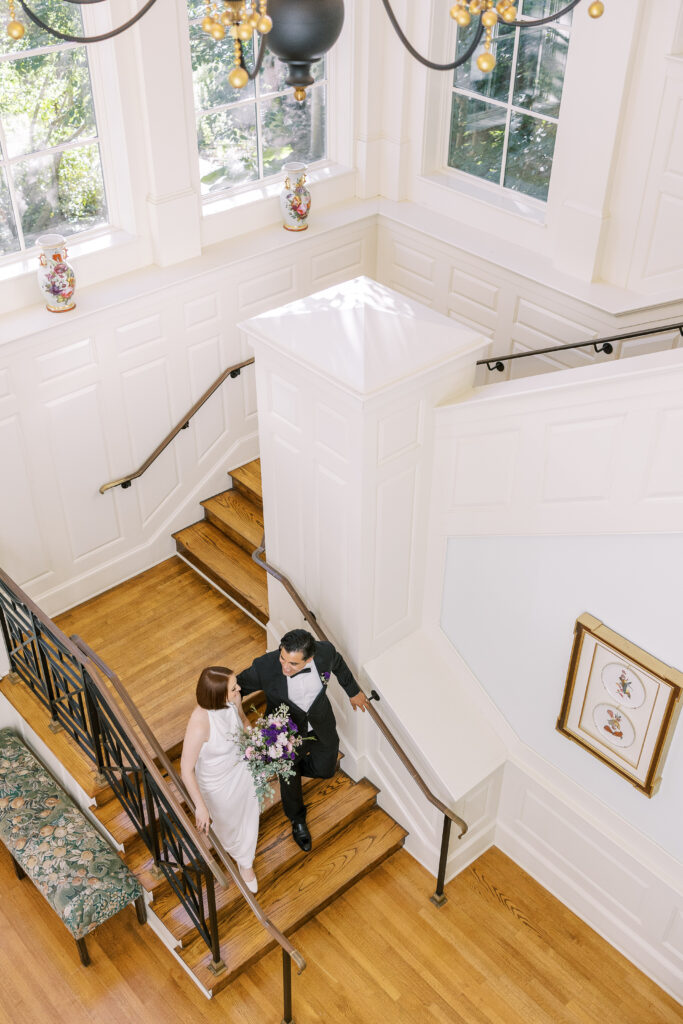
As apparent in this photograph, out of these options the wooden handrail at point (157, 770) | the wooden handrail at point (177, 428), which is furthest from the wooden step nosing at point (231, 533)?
the wooden handrail at point (157, 770)

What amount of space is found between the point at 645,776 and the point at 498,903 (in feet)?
4.26

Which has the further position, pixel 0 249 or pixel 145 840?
pixel 0 249

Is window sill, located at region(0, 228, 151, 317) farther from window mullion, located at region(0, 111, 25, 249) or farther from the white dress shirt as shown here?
the white dress shirt

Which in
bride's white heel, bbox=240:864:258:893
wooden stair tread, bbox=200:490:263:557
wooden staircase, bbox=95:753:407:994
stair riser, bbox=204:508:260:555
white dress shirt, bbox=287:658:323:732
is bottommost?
wooden staircase, bbox=95:753:407:994

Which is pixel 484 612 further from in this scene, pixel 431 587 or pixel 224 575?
pixel 224 575

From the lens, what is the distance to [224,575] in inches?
241

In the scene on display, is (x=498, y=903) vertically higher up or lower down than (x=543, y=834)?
lower down

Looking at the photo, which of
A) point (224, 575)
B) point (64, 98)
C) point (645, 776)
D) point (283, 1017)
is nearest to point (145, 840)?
point (283, 1017)

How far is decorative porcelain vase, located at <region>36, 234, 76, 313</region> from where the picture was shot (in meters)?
5.10

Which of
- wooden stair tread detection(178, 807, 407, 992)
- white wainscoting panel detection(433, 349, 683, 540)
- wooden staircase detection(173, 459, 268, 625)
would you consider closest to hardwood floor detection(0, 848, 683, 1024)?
wooden stair tread detection(178, 807, 407, 992)

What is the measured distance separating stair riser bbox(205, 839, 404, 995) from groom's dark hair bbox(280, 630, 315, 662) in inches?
58.6

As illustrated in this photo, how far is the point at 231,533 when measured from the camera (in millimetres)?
6391

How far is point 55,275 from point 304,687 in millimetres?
2593

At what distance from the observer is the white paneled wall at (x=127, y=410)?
5336 mm
